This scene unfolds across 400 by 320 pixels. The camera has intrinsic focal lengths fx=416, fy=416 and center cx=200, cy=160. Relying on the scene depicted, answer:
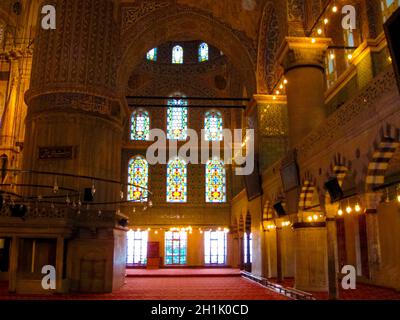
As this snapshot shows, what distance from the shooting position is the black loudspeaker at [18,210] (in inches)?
404

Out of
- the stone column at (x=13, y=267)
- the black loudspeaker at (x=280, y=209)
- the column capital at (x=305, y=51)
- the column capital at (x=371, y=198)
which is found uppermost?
the column capital at (x=305, y=51)

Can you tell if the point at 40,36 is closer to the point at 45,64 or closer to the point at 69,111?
the point at 45,64

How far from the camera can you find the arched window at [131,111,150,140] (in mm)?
24031

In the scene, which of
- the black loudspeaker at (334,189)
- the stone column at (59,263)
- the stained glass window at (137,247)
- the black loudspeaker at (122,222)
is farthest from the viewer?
the stained glass window at (137,247)

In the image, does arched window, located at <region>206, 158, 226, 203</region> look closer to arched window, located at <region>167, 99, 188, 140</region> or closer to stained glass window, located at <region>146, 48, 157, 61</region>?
arched window, located at <region>167, 99, 188, 140</region>

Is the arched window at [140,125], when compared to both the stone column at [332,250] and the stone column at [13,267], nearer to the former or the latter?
the stone column at [13,267]

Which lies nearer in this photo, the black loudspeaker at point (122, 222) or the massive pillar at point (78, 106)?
the black loudspeaker at point (122, 222)

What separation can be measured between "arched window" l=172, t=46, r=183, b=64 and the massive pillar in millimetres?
10626

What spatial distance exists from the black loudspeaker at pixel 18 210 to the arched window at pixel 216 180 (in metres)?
14.2

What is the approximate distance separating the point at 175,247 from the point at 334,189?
633 inches

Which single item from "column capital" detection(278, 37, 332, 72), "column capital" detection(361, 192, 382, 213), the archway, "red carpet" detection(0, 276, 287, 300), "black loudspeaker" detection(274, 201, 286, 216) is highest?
the archway

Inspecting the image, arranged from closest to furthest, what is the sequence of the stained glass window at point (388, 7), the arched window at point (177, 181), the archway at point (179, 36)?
the stained glass window at point (388, 7), the archway at point (179, 36), the arched window at point (177, 181)

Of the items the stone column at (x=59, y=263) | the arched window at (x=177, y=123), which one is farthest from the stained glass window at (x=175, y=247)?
the stone column at (x=59, y=263)

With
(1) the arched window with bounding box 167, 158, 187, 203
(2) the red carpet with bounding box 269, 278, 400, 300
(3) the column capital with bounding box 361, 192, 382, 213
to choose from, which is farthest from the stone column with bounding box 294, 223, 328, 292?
(1) the arched window with bounding box 167, 158, 187, 203
